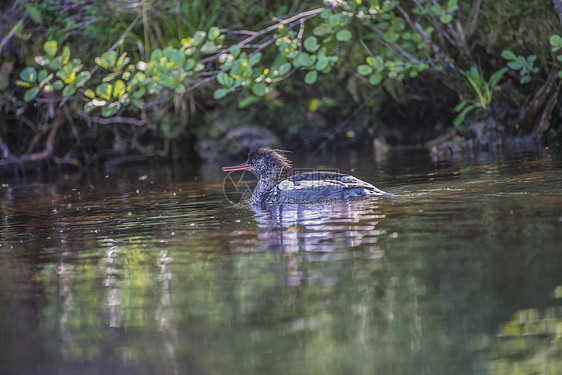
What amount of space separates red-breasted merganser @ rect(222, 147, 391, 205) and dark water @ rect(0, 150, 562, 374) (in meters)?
0.29

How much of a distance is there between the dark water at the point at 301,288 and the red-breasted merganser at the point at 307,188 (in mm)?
286

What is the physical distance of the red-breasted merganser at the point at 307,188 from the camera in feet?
23.3

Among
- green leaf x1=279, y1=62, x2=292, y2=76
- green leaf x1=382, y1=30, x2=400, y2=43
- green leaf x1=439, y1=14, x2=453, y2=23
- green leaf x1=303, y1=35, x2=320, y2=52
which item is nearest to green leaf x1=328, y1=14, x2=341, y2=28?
green leaf x1=303, y1=35, x2=320, y2=52

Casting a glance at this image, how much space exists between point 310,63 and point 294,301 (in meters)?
5.82

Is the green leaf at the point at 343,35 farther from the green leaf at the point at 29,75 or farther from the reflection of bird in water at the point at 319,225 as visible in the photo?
the green leaf at the point at 29,75

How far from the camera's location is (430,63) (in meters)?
10.7

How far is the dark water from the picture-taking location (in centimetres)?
316

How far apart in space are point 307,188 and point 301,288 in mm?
3355

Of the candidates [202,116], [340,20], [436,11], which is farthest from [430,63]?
[202,116]

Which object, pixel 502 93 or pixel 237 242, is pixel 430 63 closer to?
pixel 502 93

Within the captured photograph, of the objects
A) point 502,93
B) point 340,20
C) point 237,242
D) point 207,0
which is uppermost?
point 207,0

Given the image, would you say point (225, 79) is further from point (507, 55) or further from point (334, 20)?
point (507, 55)

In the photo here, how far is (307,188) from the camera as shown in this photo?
7281 mm

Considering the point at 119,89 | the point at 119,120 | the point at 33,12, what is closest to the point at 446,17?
the point at 119,89
